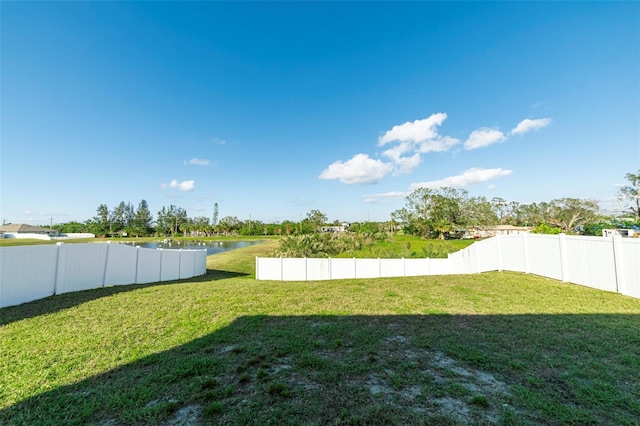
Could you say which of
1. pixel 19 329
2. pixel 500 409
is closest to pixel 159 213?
pixel 19 329

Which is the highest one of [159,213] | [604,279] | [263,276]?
[159,213]

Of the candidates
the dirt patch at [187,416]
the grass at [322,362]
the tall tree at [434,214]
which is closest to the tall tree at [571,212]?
the tall tree at [434,214]

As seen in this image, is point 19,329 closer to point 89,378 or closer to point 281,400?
point 89,378

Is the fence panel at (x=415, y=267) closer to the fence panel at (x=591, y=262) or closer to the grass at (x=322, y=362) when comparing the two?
the fence panel at (x=591, y=262)

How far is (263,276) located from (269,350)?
910cm

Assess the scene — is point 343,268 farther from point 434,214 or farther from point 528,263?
point 434,214

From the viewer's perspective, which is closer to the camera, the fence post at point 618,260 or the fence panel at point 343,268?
the fence post at point 618,260

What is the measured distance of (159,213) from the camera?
7800 centimetres

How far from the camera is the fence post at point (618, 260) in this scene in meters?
5.56

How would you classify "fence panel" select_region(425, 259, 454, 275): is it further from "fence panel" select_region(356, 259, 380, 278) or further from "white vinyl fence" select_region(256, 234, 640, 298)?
"fence panel" select_region(356, 259, 380, 278)

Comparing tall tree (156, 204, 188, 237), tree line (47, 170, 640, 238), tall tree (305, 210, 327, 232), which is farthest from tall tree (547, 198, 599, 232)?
tall tree (156, 204, 188, 237)

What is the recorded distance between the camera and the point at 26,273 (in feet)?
18.0

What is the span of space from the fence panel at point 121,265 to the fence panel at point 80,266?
0.64ft

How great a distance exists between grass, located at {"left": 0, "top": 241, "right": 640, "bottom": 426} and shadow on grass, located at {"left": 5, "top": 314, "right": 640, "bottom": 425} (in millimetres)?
14
